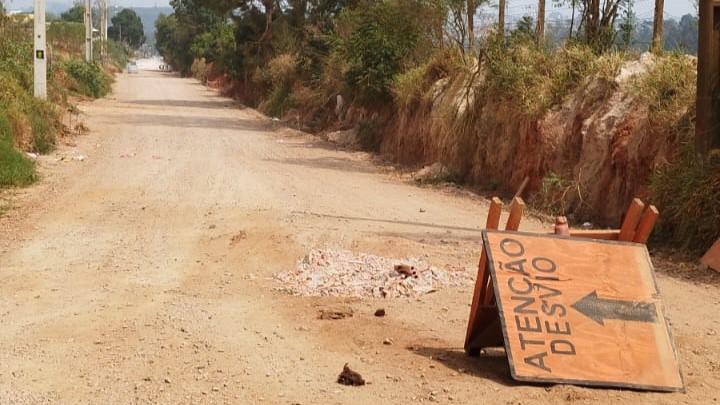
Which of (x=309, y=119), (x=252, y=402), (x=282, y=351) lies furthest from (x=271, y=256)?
(x=309, y=119)

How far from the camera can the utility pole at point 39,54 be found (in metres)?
24.1

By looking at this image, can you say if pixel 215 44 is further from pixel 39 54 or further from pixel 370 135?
pixel 370 135

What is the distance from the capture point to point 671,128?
37.3 ft

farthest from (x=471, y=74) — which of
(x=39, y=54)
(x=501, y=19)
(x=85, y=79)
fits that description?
(x=85, y=79)

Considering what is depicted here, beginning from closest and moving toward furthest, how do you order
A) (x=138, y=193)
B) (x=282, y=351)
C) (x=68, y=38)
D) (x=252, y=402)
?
1. (x=252, y=402)
2. (x=282, y=351)
3. (x=138, y=193)
4. (x=68, y=38)

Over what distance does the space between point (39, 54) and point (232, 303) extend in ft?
61.1

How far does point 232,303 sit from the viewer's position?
765 centimetres

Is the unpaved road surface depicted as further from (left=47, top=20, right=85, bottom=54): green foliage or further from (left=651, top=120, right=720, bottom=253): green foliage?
(left=47, top=20, right=85, bottom=54): green foliage

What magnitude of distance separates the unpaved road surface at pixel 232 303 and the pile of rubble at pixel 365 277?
0.64 feet

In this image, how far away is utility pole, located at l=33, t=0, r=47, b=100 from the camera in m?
24.1

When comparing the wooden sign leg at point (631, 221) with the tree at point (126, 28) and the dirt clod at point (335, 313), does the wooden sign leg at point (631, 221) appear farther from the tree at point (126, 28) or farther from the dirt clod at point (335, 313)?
the tree at point (126, 28)

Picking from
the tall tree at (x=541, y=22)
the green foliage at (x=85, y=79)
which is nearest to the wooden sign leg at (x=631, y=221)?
the tall tree at (x=541, y=22)

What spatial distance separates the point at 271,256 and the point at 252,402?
3906mm

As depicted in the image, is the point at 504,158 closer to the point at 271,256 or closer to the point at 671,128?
the point at 671,128
